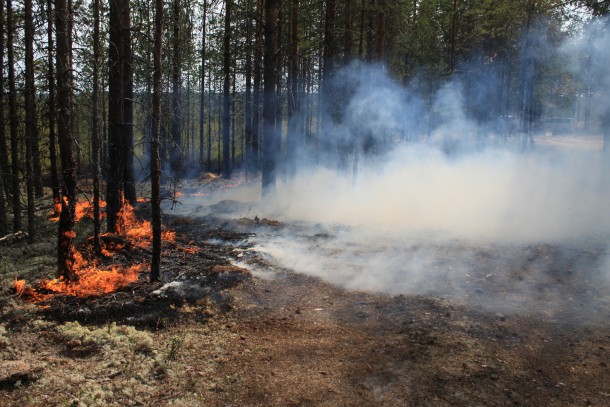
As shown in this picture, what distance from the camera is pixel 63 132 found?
7555mm

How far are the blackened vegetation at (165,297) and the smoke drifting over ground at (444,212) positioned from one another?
2178 millimetres

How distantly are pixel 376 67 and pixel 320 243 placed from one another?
11478 millimetres

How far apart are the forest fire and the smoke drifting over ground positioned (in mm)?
3534

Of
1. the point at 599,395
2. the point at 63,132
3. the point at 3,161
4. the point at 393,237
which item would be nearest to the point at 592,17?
the point at 393,237

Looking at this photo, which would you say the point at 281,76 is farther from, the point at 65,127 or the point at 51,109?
the point at 65,127

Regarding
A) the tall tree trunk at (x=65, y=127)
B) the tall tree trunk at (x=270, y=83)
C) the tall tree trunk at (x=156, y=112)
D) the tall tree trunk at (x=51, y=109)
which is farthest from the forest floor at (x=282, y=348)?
the tall tree trunk at (x=270, y=83)

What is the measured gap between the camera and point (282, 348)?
6582 millimetres

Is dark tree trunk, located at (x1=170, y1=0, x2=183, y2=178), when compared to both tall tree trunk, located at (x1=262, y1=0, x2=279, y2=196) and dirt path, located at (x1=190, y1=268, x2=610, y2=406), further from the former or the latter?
dirt path, located at (x1=190, y1=268, x2=610, y2=406)

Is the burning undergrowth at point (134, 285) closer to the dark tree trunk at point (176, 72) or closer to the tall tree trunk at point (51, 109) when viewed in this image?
the tall tree trunk at point (51, 109)

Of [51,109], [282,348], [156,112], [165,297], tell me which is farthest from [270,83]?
[282,348]

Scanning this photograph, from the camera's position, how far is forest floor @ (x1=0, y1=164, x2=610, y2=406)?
17.0ft

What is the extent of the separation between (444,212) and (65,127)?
534 inches

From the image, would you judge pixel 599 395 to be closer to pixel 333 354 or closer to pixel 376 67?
pixel 333 354

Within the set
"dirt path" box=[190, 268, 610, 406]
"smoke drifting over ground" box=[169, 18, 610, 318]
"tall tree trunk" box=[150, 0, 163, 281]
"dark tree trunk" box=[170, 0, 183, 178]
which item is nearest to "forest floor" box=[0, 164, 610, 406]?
"dirt path" box=[190, 268, 610, 406]
